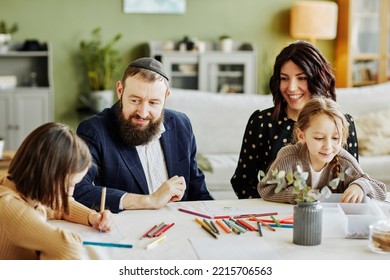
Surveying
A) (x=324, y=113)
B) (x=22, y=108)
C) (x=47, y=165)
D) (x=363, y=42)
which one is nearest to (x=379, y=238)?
(x=324, y=113)

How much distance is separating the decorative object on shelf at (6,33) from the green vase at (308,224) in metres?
4.70

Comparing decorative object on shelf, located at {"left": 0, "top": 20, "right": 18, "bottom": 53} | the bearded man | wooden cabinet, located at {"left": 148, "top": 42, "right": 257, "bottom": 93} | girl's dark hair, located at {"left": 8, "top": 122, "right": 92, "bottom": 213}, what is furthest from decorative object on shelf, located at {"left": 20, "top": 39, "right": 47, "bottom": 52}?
girl's dark hair, located at {"left": 8, "top": 122, "right": 92, "bottom": 213}

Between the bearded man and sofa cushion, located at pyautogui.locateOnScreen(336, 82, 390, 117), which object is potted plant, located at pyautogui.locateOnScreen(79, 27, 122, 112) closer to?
sofa cushion, located at pyautogui.locateOnScreen(336, 82, 390, 117)

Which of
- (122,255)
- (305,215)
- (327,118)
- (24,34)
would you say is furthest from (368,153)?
(24,34)

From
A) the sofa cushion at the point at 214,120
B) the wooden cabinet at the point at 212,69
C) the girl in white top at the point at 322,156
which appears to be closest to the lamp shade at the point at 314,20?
the wooden cabinet at the point at 212,69

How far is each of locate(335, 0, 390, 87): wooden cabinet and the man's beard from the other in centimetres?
484

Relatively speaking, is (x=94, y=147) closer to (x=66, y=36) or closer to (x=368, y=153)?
(x=368, y=153)

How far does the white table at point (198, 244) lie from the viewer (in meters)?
1.53

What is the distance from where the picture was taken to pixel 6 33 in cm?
593

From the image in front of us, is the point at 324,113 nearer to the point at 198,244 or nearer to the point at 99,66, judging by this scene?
the point at 198,244

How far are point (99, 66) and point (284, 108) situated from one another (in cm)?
393

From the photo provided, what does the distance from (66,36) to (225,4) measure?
1698mm
